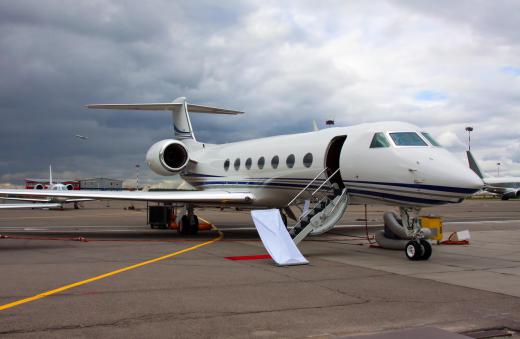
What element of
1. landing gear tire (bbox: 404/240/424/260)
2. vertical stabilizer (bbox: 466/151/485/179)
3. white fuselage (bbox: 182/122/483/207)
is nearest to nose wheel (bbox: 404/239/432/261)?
landing gear tire (bbox: 404/240/424/260)

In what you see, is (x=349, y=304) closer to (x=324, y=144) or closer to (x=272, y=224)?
(x=272, y=224)

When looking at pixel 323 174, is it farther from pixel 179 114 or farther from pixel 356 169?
pixel 179 114

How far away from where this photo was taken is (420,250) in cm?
1038

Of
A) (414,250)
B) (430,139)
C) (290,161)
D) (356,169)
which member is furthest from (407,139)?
(290,161)

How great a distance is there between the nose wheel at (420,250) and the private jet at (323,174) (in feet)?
0.07

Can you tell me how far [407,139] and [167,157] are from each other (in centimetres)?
1069

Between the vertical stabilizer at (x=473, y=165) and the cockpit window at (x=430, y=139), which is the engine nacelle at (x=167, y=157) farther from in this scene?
the vertical stabilizer at (x=473, y=165)

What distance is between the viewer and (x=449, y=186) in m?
10.1

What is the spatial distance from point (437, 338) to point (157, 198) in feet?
40.0

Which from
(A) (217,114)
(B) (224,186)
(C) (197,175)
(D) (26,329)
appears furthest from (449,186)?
(A) (217,114)

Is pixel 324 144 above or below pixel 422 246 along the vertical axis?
above

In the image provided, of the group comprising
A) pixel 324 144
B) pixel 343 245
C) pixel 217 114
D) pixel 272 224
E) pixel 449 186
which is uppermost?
pixel 217 114

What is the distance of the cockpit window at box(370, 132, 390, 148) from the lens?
462 inches

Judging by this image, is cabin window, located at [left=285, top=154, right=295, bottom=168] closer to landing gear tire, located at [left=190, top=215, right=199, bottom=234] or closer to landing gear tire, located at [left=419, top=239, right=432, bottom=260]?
landing gear tire, located at [left=190, top=215, right=199, bottom=234]
